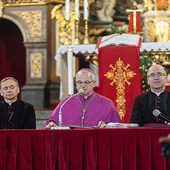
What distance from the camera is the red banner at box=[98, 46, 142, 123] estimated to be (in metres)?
8.24

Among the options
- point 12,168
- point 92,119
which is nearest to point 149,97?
point 92,119

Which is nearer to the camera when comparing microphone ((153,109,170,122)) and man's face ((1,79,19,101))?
microphone ((153,109,170,122))

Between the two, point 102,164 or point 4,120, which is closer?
point 102,164

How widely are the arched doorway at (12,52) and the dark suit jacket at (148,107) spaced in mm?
6755

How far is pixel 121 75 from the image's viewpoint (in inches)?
327

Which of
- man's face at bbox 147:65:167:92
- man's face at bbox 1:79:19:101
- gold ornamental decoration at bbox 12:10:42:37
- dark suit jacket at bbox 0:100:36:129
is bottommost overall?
dark suit jacket at bbox 0:100:36:129

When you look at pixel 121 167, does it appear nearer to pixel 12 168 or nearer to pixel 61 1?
pixel 12 168

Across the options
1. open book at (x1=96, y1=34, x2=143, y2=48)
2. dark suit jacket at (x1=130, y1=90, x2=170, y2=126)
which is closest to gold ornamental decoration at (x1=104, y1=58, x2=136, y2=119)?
open book at (x1=96, y1=34, x2=143, y2=48)

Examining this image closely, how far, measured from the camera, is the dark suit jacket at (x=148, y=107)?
6.18m

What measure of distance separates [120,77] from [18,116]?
2.32 m

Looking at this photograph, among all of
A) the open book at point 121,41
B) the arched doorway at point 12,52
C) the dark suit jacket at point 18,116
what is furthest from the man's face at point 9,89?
the arched doorway at point 12,52

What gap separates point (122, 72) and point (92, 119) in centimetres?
205

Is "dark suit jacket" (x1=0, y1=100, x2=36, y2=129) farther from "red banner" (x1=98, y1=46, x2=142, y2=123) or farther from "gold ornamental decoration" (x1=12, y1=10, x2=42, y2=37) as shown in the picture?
"gold ornamental decoration" (x1=12, y1=10, x2=42, y2=37)

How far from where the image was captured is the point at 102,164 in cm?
522
